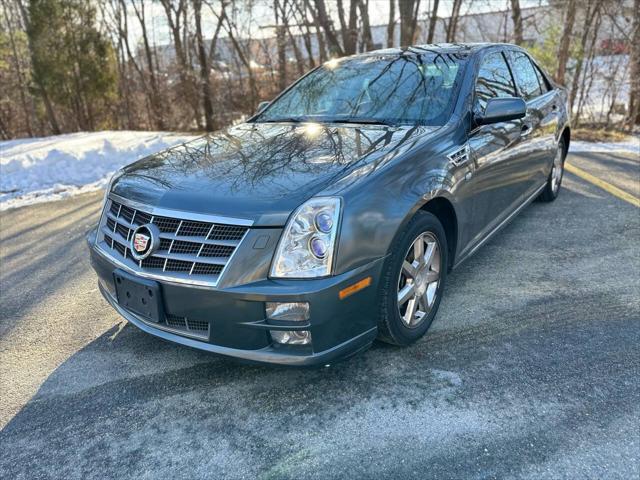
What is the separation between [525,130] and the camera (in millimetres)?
3959

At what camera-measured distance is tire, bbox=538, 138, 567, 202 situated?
5.23 meters

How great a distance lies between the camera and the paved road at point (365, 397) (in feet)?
6.80

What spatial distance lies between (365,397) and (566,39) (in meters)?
10.9

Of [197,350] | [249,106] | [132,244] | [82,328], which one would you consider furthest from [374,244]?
[249,106]

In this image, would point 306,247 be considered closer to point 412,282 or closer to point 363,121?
point 412,282

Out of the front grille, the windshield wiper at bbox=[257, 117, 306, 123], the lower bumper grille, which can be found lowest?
the lower bumper grille

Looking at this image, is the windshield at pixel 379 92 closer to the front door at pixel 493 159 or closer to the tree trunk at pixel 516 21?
the front door at pixel 493 159

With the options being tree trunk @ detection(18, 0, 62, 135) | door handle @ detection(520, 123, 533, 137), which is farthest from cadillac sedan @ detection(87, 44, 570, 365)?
tree trunk @ detection(18, 0, 62, 135)

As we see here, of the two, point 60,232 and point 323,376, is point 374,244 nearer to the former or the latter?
point 323,376

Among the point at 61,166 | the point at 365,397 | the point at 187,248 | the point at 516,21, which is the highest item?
the point at 516,21

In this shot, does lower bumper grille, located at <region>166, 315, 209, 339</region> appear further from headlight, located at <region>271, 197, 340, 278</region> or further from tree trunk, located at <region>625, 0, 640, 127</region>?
tree trunk, located at <region>625, 0, 640, 127</region>

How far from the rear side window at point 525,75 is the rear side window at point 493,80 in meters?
0.25

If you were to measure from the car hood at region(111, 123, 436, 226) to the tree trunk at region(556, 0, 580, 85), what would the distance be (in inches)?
380

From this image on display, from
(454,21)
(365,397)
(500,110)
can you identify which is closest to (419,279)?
(365,397)
